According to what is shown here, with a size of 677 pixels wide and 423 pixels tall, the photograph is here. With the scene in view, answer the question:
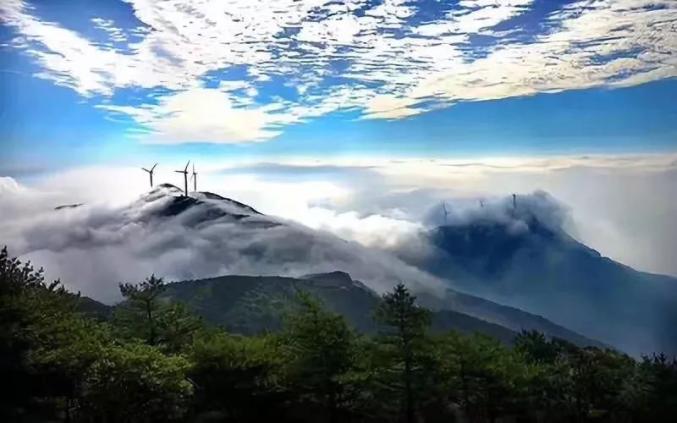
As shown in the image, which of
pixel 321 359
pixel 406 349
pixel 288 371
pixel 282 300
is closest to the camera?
pixel 406 349

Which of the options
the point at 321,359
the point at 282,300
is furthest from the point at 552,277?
the point at 282,300

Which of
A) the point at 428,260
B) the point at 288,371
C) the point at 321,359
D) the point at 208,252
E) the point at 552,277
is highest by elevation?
the point at 208,252

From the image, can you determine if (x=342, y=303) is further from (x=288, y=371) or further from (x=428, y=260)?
(x=428, y=260)

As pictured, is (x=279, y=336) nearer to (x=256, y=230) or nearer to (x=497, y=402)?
(x=256, y=230)

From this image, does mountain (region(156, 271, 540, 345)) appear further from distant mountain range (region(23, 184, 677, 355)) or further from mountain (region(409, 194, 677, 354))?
mountain (region(409, 194, 677, 354))

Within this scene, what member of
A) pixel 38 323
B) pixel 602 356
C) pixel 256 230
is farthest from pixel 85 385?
pixel 602 356

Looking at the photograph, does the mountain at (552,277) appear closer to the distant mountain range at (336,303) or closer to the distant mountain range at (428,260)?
the distant mountain range at (428,260)

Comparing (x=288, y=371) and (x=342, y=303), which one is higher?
(x=342, y=303)
